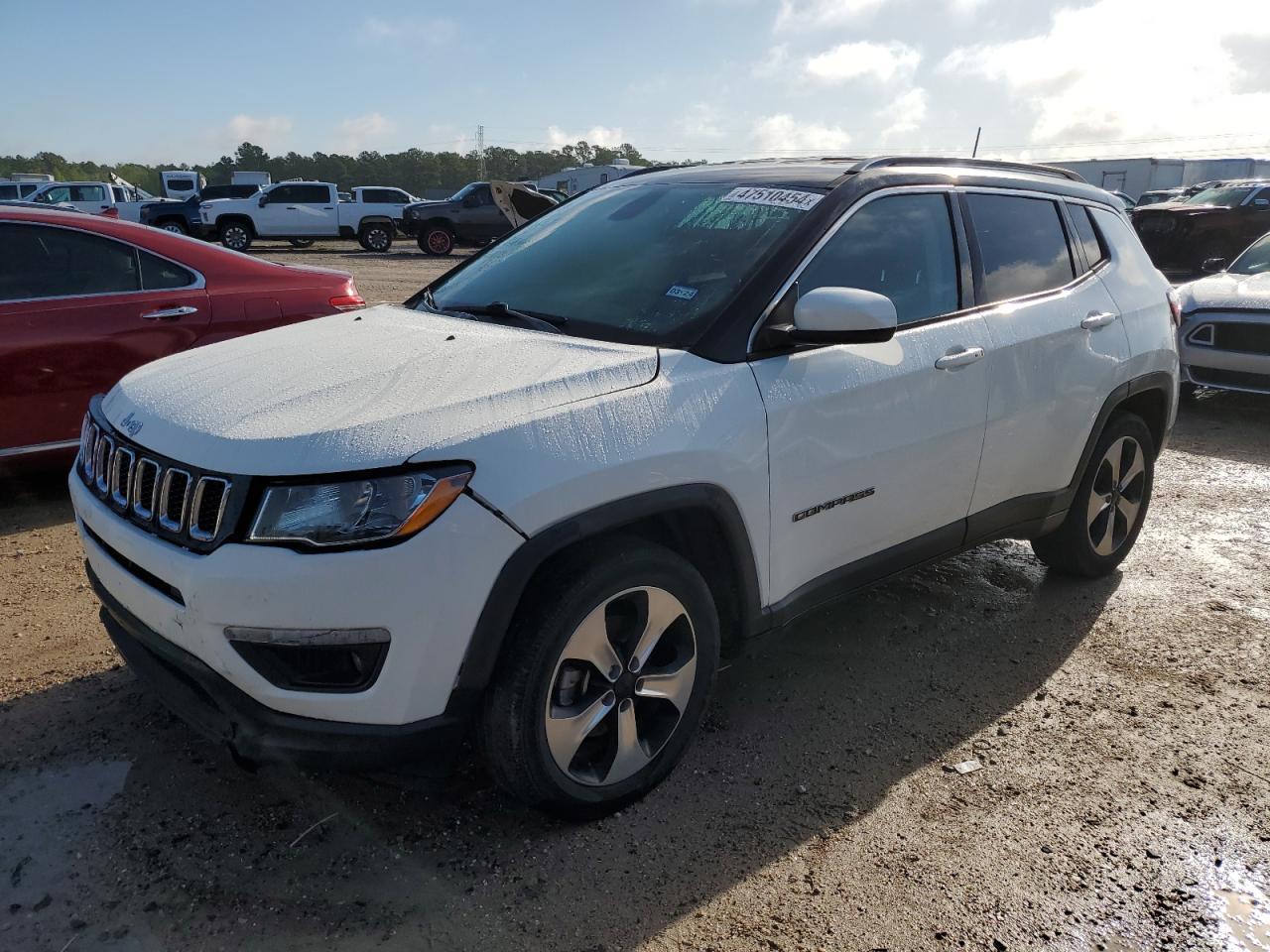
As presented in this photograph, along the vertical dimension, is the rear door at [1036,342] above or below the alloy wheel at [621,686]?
above

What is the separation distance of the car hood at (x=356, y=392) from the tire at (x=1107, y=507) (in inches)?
94.9

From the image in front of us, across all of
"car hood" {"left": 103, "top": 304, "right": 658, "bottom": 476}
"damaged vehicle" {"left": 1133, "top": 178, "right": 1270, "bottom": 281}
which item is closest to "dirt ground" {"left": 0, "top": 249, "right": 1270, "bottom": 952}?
"car hood" {"left": 103, "top": 304, "right": 658, "bottom": 476}

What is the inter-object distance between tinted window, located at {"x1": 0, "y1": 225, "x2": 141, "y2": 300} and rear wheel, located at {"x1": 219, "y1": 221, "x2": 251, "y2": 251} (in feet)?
69.6

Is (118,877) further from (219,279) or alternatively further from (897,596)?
(219,279)

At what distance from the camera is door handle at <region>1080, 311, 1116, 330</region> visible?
12.5 feet

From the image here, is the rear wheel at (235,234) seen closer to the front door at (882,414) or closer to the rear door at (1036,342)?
the rear door at (1036,342)

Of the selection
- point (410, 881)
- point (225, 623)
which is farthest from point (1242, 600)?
point (225, 623)

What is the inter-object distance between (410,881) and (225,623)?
810mm

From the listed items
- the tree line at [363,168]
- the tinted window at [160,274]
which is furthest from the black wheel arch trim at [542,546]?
the tree line at [363,168]

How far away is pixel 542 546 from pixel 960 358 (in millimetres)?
1728

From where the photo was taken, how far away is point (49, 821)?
8.46 feet

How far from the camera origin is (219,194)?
27.8 meters

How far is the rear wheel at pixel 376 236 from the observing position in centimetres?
2614

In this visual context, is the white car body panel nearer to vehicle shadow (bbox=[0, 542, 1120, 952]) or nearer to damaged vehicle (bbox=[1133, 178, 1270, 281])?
vehicle shadow (bbox=[0, 542, 1120, 952])
